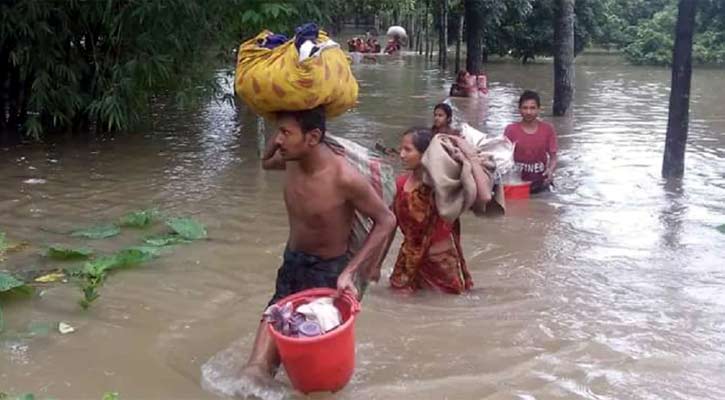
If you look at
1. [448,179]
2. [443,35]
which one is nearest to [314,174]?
[448,179]

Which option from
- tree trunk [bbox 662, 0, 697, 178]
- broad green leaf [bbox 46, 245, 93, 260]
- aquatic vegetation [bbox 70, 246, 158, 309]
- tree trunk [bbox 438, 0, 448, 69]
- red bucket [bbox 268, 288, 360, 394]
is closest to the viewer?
red bucket [bbox 268, 288, 360, 394]

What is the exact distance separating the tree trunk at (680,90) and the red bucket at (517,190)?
1.90 m

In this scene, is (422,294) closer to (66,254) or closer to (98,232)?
(66,254)

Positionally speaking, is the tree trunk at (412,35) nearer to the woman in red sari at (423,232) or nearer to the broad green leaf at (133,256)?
the broad green leaf at (133,256)

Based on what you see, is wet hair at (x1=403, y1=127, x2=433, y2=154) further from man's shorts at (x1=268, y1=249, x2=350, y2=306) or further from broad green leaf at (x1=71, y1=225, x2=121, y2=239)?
broad green leaf at (x1=71, y1=225, x2=121, y2=239)

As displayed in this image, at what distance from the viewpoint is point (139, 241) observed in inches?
250

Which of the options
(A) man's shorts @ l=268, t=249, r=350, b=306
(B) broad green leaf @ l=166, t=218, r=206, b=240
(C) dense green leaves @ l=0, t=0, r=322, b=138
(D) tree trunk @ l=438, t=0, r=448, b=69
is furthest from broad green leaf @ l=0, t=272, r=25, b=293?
(D) tree trunk @ l=438, t=0, r=448, b=69

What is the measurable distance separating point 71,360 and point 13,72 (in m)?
7.09

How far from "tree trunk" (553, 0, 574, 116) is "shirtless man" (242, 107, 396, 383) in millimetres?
11722

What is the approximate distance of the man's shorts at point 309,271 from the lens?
3.85 meters

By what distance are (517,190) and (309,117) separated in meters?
4.84

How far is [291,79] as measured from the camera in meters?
3.43

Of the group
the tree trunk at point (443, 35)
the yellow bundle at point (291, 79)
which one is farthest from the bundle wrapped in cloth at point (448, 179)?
the tree trunk at point (443, 35)

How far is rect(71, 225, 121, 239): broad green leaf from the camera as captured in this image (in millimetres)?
6406
